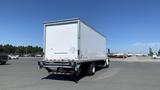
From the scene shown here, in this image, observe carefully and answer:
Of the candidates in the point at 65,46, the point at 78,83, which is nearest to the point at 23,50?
the point at 65,46

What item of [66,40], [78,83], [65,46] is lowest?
[78,83]

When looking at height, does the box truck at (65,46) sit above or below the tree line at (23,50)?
below

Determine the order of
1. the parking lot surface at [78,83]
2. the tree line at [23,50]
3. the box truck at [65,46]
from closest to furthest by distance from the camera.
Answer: the parking lot surface at [78,83], the box truck at [65,46], the tree line at [23,50]

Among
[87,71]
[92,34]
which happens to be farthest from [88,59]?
[92,34]

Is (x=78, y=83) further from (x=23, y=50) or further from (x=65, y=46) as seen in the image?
(x=23, y=50)

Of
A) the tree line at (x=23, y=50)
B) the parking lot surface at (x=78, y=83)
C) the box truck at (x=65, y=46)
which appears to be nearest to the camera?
the parking lot surface at (x=78, y=83)

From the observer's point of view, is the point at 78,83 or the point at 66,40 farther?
the point at 66,40

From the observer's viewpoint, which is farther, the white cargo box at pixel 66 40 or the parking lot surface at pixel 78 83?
the white cargo box at pixel 66 40

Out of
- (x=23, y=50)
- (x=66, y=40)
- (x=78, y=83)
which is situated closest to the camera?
(x=78, y=83)

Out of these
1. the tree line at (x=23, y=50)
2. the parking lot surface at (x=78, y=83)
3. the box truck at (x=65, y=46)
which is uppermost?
the tree line at (x=23, y=50)

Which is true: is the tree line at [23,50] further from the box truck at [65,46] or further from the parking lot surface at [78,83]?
the box truck at [65,46]

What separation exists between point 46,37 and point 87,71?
13.5 ft

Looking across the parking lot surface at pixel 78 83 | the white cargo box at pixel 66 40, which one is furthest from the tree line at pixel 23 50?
the white cargo box at pixel 66 40

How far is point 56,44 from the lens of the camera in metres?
15.6
